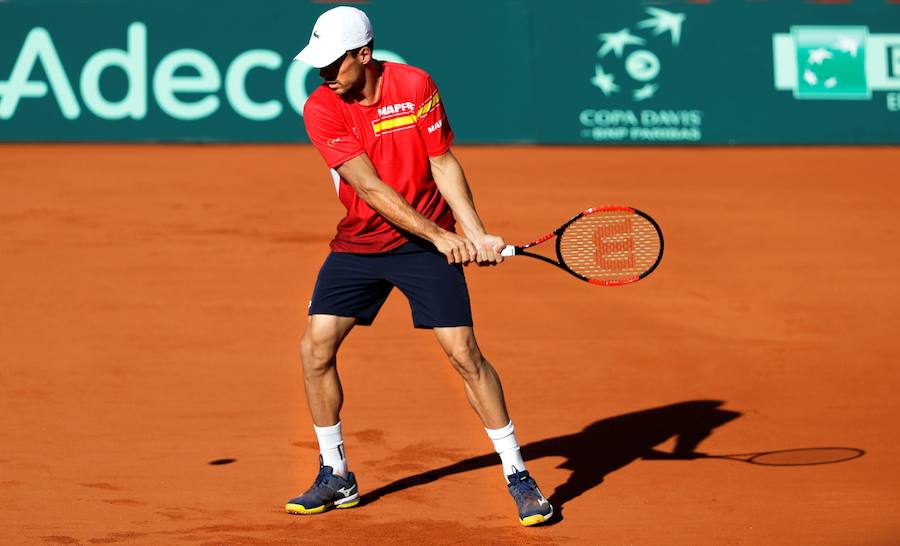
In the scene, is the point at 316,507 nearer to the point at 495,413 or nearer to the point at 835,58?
the point at 495,413

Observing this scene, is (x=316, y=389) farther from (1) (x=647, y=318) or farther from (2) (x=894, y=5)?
(2) (x=894, y=5)

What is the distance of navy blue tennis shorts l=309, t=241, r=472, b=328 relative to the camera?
6.11m

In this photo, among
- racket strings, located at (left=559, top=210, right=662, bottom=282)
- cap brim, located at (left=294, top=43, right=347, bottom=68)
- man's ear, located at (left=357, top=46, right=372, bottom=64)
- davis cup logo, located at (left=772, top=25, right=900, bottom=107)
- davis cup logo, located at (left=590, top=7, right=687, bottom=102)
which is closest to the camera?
cap brim, located at (left=294, top=43, right=347, bottom=68)

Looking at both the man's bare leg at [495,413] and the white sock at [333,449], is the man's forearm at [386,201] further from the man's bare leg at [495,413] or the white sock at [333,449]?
the white sock at [333,449]

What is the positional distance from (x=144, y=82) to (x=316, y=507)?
11100 mm

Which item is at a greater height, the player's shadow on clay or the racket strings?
the racket strings

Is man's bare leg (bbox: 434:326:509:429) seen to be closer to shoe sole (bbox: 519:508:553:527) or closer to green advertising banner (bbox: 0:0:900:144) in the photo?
shoe sole (bbox: 519:508:553:527)

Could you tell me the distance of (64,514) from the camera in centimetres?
620

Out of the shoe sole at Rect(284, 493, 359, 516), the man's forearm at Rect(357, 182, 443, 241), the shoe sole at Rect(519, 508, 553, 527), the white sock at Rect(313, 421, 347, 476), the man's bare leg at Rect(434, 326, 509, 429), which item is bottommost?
the shoe sole at Rect(519, 508, 553, 527)

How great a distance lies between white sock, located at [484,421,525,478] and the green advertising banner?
10.8 meters

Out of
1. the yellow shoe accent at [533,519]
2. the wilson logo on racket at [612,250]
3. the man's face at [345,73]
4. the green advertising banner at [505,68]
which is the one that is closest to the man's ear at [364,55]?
the man's face at [345,73]

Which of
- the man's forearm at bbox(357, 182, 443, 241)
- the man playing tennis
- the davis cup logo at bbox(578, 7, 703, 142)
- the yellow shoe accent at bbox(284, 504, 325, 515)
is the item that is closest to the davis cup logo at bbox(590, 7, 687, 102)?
the davis cup logo at bbox(578, 7, 703, 142)

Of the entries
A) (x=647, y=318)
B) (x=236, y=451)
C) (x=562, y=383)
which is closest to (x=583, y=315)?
(x=647, y=318)

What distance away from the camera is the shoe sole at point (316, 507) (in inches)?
246
